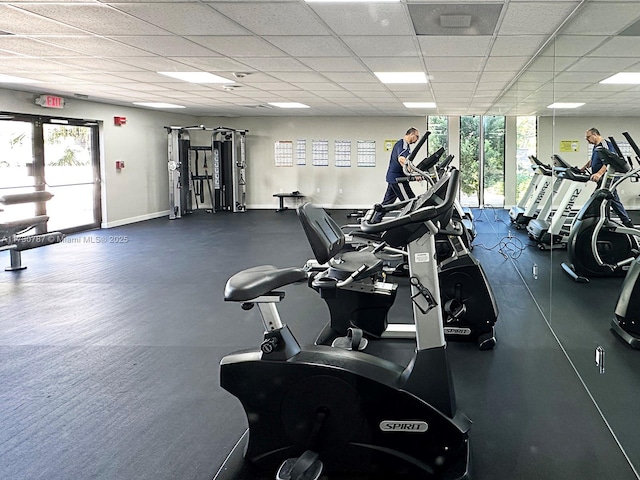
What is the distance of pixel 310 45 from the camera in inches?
185

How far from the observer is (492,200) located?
1126 cm

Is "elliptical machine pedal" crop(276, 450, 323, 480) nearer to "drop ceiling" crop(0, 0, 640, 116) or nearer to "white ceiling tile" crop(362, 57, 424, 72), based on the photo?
"drop ceiling" crop(0, 0, 640, 116)

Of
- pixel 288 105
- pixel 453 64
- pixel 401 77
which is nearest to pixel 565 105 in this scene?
pixel 453 64

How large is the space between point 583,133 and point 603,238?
103 centimetres

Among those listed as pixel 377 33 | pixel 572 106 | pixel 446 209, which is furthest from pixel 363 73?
pixel 446 209

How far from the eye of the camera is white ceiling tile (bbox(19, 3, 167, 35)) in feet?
11.7

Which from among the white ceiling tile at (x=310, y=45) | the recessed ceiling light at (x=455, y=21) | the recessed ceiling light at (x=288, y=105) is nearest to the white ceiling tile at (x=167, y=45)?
the white ceiling tile at (x=310, y=45)

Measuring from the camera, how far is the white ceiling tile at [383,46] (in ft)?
14.7

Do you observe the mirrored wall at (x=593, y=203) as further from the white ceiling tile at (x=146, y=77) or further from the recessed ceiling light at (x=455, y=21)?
the white ceiling tile at (x=146, y=77)

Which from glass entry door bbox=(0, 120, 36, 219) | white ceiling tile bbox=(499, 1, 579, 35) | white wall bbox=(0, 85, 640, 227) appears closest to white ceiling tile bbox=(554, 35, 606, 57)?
white ceiling tile bbox=(499, 1, 579, 35)

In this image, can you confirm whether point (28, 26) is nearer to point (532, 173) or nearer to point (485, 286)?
point (485, 286)

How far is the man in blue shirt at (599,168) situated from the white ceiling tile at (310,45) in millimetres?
2128

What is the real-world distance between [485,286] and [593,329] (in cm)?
75

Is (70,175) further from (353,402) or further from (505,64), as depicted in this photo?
(353,402)
